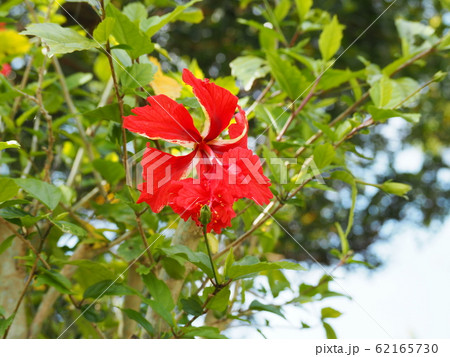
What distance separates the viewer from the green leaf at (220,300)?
0.79 meters

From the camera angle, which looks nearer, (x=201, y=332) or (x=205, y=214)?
(x=205, y=214)

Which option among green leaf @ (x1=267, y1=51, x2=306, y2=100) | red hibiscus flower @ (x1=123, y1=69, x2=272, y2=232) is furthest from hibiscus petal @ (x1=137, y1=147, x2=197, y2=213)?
green leaf @ (x1=267, y1=51, x2=306, y2=100)

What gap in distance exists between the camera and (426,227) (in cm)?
291

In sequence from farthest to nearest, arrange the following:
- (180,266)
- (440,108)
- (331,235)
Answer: (440,108) → (331,235) → (180,266)

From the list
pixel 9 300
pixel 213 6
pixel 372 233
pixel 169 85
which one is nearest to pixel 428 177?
pixel 372 233

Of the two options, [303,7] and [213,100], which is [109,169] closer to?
[213,100]

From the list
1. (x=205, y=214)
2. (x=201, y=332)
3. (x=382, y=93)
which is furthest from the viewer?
(x=382, y=93)

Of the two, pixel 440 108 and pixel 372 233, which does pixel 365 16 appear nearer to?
pixel 440 108

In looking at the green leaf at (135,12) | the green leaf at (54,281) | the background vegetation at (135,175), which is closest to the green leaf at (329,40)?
the background vegetation at (135,175)

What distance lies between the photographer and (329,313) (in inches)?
43.0

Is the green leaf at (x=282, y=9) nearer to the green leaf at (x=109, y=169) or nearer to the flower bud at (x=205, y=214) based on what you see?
the green leaf at (x=109, y=169)

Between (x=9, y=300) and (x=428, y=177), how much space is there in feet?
8.21

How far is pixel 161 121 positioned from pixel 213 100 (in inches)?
3.4

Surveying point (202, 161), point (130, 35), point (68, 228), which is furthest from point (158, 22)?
point (68, 228)
